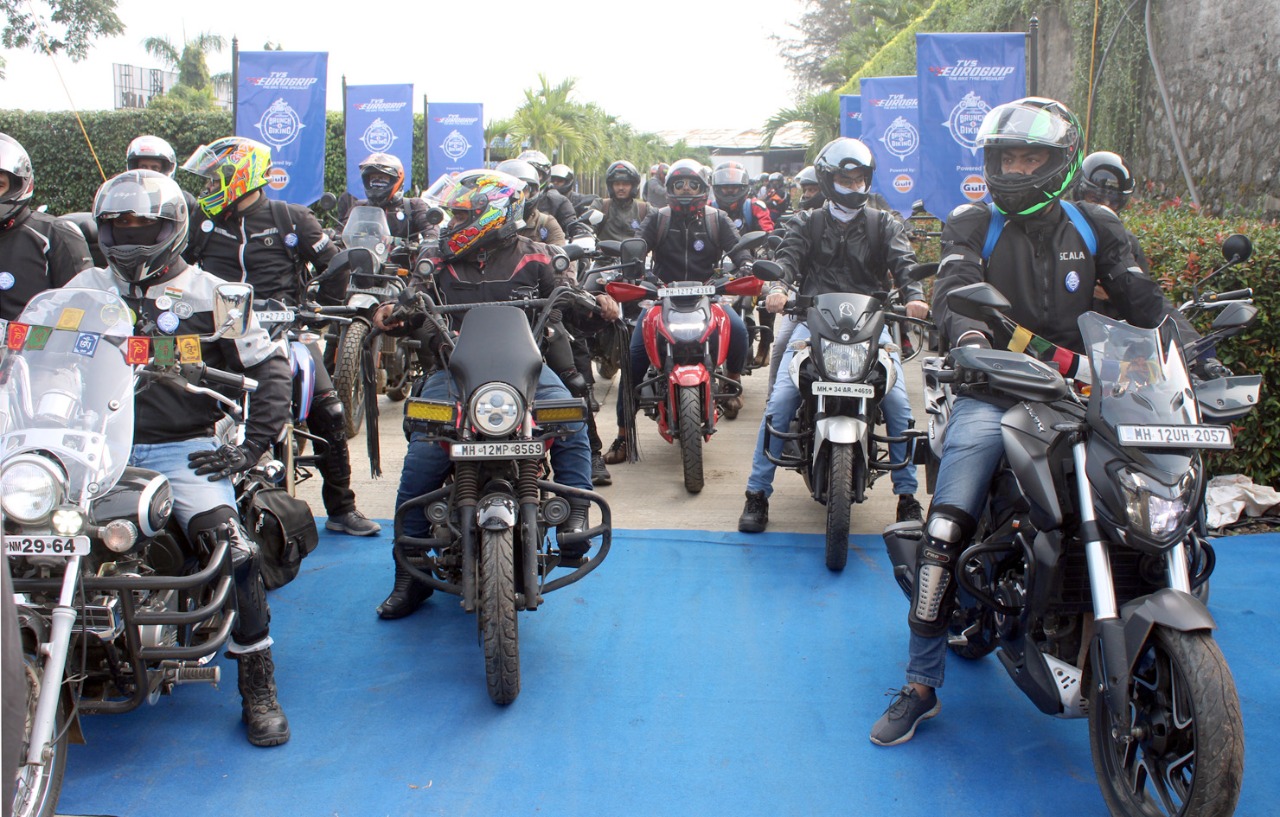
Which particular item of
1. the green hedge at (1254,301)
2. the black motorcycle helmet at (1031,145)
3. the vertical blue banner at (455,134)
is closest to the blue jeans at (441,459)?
the black motorcycle helmet at (1031,145)

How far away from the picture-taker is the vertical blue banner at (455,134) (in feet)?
53.1

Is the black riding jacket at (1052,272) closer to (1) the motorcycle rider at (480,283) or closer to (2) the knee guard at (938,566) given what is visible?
(2) the knee guard at (938,566)

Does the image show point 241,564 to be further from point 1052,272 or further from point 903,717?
point 1052,272

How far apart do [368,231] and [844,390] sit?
4653 millimetres

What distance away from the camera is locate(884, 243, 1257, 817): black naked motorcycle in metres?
2.59

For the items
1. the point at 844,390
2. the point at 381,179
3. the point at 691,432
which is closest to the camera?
the point at 844,390

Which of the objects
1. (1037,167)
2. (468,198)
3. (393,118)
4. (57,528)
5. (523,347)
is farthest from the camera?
(393,118)

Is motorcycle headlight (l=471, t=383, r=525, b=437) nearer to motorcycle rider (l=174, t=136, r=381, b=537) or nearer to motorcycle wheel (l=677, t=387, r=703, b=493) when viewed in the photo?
motorcycle rider (l=174, t=136, r=381, b=537)

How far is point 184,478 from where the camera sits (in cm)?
352

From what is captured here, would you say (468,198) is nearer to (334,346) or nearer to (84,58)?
(334,346)

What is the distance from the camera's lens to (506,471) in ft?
12.7

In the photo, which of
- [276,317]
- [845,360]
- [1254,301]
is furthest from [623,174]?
[276,317]


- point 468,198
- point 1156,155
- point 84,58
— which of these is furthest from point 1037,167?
point 84,58

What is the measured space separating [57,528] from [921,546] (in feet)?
8.14
